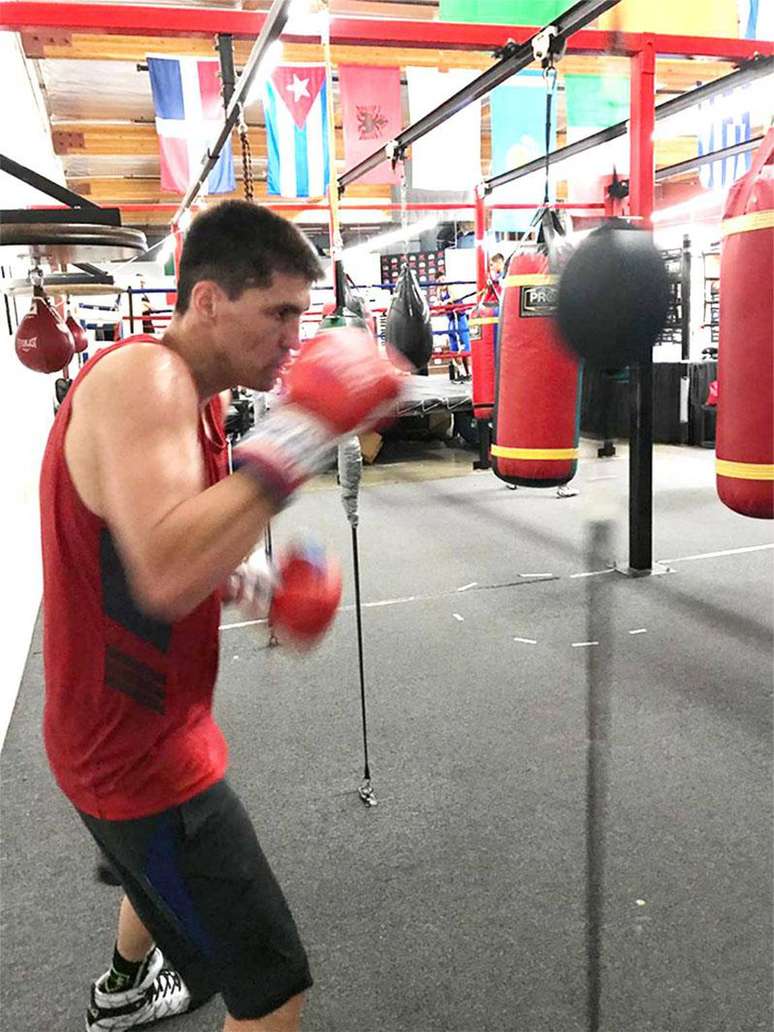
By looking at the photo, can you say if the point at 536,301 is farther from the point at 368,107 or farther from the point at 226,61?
the point at 368,107

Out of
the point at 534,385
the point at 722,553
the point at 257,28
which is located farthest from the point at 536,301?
Answer: the point at 722,553

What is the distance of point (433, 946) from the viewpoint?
1.68 m

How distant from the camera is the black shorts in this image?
1.04 meters

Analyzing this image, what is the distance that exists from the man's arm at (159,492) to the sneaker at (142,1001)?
36.8 inches

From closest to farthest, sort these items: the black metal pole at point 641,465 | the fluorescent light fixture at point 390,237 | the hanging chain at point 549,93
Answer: the hanging chain at point 549,93 < the black metal pole at point 641,465 < the fluorescent light fixture at point 390,237

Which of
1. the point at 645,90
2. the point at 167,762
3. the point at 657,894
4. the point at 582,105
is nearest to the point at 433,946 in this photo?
the point at 657,894

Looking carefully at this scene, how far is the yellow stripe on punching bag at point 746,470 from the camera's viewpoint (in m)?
1.94

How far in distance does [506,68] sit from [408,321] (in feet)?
5.51

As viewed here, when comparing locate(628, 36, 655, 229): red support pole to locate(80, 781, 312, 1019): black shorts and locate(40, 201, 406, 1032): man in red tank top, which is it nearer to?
locate(40, 201, 406, 1032): man in red tank top

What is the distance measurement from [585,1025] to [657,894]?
0.43 m

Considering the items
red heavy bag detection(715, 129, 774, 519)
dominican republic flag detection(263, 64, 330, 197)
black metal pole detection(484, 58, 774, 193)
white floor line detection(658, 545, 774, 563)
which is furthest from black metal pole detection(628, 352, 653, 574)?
dominican republic flag detection(263, 64, 330, 197)

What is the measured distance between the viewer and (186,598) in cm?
89

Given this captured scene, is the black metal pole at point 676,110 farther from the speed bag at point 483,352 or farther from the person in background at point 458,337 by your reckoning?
the person in background at point 458,337

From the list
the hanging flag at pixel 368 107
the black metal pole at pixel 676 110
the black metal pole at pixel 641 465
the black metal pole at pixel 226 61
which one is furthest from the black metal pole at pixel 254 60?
the black metal pole at pixel 641 465
